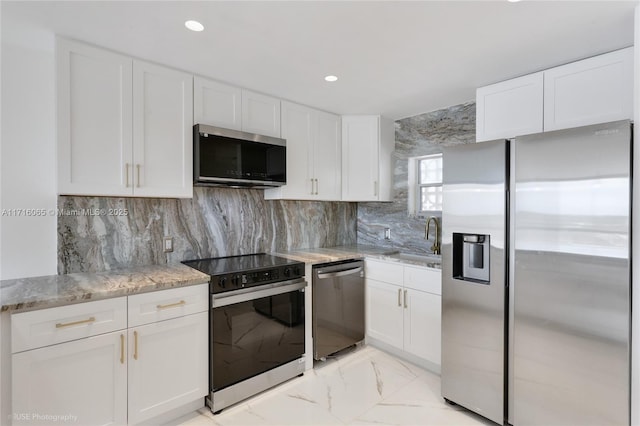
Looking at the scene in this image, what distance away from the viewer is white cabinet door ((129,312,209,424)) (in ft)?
6.28

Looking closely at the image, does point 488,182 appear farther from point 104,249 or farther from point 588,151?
point 104,249

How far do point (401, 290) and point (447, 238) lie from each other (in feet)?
2.76

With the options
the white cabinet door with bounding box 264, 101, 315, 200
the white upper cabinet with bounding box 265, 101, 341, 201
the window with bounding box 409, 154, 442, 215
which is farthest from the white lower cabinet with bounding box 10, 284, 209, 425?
the window with bounding box 409, 154, 442, 215

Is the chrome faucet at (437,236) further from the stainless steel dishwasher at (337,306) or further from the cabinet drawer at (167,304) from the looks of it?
the cabinet drawer at (167,304)

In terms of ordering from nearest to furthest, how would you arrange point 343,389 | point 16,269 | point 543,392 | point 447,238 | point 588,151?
point 588,151
point 543,392
point 16,269
point 447,238
point 343,389

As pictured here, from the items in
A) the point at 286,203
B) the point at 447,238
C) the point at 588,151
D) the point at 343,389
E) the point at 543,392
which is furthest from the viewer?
the point at 286,203

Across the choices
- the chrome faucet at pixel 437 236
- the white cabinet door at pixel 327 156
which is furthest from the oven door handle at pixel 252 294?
the chrome faucet at pixel 437 236

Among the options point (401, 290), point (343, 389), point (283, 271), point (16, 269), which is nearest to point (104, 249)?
point (16, 269)

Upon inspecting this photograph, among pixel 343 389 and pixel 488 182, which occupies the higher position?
pixel 488 182

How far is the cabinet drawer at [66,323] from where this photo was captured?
1571 mm

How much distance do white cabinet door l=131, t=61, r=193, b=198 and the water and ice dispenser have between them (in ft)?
6.63

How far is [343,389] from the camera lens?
2.51m

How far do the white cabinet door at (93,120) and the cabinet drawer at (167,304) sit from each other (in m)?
0.73

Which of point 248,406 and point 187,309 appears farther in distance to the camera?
point 248,406
